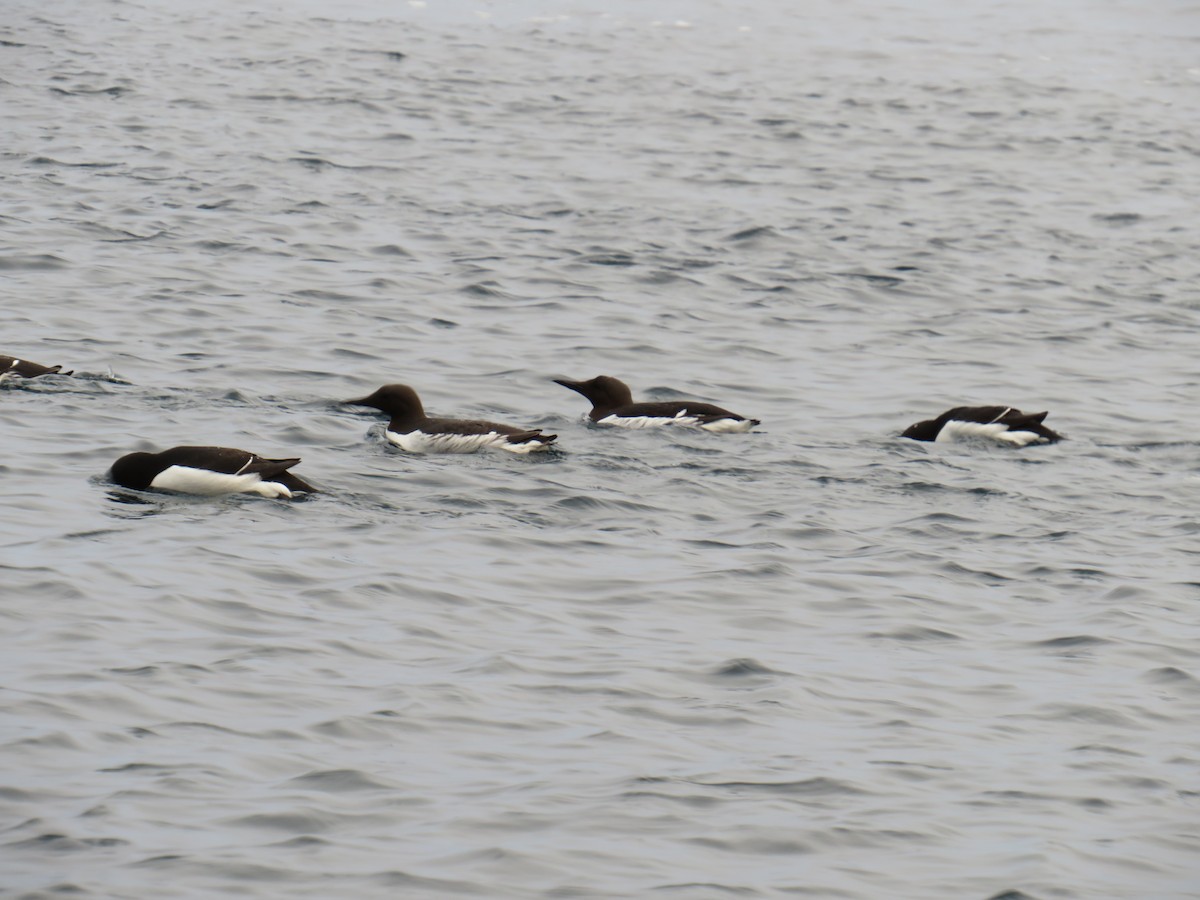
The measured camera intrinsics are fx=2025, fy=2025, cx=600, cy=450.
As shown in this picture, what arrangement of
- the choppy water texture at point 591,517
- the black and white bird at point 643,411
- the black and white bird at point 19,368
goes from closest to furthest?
the choppy water texture at point 591,517
the black and white bird at point 19,368
the black and white bird at point 643,411

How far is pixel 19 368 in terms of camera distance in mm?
15766

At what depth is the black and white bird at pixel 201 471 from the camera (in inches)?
523

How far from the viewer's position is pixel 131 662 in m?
9.99

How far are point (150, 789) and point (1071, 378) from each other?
13.1m

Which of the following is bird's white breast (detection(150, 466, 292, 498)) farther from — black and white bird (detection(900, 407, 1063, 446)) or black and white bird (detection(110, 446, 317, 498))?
black and white bird (detection(900, 407, 1063, 446))

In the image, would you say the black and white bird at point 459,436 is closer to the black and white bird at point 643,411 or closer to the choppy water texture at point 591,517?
the choppy water texture at point 591,517

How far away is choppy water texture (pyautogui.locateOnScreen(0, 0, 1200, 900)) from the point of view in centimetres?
844

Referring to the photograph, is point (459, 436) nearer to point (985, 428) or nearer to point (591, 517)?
point (591, 517)

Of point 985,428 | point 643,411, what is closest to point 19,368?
point 643,411

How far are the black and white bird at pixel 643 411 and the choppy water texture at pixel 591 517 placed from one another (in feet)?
0.72

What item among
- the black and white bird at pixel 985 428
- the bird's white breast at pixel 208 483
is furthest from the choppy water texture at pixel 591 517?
the black and white bird at pixel 985 428

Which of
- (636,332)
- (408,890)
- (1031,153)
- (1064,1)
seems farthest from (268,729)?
(1064,1)

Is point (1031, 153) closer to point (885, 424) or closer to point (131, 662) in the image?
point (885, 424)

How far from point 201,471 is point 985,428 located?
659cm
